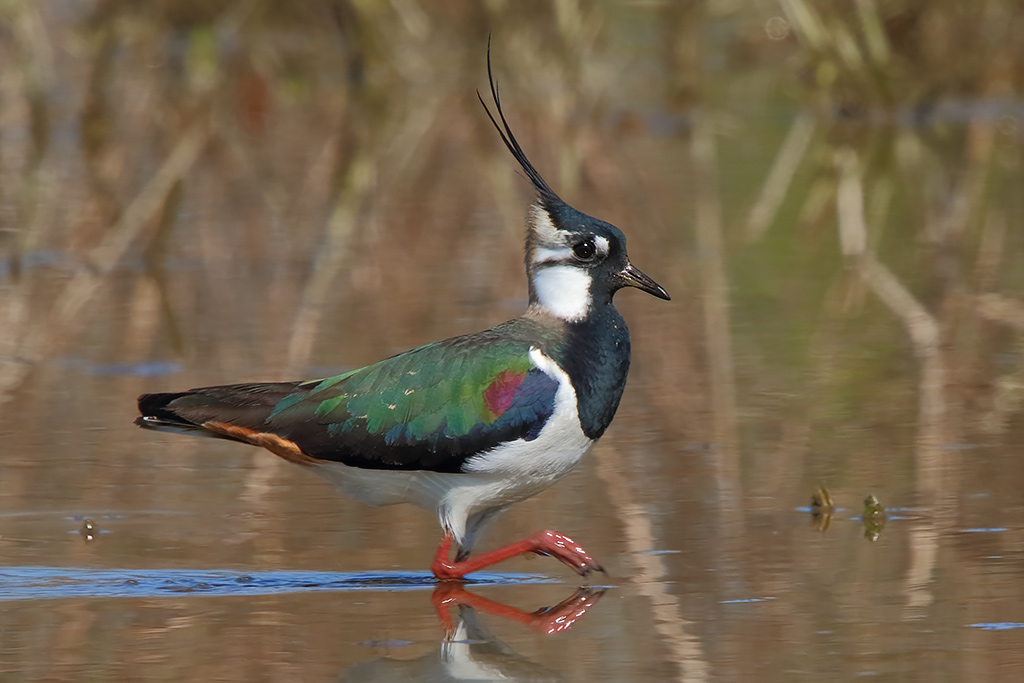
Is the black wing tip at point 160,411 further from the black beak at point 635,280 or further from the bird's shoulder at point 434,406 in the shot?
the black beak at point 635,280

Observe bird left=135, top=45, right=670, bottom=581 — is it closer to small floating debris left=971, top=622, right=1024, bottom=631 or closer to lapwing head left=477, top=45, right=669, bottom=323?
lapwing head left=477, top=45, right=669, bottom=323

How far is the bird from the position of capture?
5.07 metres

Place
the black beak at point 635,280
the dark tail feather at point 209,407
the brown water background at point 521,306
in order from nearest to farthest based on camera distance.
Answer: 1. the brown water background at point 521,306
2. the dark tail feather at point 209,407
3. the black beak at point 635,280

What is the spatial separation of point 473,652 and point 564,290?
133 centimetres

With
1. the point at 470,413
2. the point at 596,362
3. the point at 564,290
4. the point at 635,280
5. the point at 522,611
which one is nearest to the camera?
the point at 522,611

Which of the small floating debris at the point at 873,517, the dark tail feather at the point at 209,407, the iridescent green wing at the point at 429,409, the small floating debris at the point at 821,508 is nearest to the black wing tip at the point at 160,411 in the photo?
the dark tail feather at the point at 209,407

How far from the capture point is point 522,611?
16.0 feet

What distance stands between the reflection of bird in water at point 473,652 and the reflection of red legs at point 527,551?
73 mm

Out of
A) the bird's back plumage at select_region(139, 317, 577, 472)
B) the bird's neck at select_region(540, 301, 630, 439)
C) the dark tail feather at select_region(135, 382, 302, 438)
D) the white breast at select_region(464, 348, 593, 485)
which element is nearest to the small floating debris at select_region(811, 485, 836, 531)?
the bird's neck at select_region(540, 301, 630, 439)

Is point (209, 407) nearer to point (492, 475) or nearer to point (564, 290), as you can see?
point (492, 475)

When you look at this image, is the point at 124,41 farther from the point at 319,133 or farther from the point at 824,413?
the point at 824,413

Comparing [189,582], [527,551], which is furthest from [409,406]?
[189,582]

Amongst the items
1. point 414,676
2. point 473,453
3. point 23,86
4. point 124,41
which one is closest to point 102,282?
point 473,453

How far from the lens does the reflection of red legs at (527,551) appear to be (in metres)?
4.98
